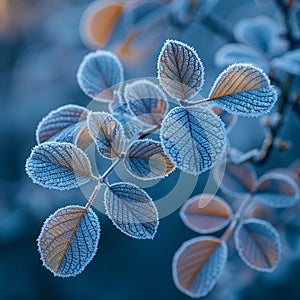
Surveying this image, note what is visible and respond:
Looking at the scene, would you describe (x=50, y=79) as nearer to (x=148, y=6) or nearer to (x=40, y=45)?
(x=40, y=45)

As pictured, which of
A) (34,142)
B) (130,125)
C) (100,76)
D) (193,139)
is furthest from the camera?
(34,142)

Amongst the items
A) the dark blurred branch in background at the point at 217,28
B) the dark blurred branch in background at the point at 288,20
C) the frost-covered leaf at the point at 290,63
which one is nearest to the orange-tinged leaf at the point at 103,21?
the dark blurred branch in background at the point at 217,28

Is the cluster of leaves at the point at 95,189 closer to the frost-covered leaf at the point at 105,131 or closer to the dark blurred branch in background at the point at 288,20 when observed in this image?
the frost-covered leaf at the point at 105,131

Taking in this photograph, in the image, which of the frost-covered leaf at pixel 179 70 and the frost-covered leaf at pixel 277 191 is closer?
the frost-covered leaf at pixel 179 70

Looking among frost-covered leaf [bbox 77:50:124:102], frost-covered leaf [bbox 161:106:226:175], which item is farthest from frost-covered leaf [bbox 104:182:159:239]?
frost-covered leaf [bbox 77:50:124:102]

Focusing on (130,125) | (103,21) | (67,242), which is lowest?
(67,242)

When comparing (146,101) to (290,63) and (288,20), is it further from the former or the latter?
(288,20)

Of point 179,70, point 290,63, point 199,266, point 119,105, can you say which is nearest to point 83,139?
point 119,105
